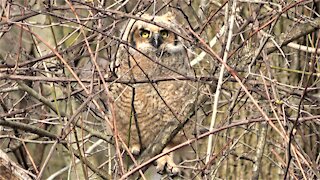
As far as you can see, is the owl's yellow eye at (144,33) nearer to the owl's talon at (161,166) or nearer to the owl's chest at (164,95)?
the owl's chest at (164,95)

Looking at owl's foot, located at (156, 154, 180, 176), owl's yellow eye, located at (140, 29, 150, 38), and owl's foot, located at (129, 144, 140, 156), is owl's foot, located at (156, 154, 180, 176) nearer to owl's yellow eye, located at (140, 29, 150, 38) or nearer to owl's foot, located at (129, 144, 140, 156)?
owl's foot, located at (129, 144, 140, 156)

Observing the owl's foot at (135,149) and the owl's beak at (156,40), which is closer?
the owl's beak at (156,40)

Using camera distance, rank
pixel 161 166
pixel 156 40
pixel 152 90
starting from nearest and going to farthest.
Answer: pixel 152 90 → pixel 156 40 → pixel 161 166

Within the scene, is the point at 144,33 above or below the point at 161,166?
above

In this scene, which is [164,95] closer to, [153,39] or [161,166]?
[153,39]

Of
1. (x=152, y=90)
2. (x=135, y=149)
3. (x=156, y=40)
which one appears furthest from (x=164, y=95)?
(x=135, y=149)

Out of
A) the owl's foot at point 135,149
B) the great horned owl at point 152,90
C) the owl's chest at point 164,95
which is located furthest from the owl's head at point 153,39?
the owl's foot at point 135,149

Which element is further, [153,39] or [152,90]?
[153,39]

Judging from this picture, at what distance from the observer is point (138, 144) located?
5461 millimetres

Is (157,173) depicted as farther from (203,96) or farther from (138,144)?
(203,96)

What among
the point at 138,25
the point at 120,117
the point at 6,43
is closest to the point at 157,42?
the point at 138,25

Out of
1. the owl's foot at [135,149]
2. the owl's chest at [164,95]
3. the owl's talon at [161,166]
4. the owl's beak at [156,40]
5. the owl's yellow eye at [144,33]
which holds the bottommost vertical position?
the owl's talon at [161,166]

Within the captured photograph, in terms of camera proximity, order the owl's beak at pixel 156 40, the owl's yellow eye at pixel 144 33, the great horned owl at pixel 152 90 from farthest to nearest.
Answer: the owl's yellow eye at pixel 144 33, the owl's beak at pixel 156 40, the great horned owl at pixel 152 90

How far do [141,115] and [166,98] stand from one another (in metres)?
0.25
